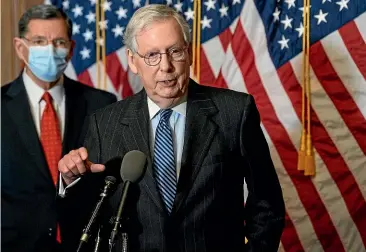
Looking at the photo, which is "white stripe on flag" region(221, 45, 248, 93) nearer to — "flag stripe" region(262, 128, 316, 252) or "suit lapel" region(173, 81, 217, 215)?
"flag stripe" region(262, 128, 316, 252)

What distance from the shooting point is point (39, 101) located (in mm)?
2680

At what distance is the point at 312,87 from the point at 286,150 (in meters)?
0.31

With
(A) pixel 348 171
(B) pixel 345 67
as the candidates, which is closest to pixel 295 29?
(B) pixel 345 67

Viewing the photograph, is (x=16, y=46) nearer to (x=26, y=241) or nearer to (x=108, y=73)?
(x=108, y=73)

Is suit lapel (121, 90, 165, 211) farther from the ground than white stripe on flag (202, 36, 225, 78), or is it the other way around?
white stripe on flag (202, 36, 225, 78)

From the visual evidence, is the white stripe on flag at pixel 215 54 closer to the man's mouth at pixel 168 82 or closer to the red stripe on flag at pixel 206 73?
the red stripe on flag at pixel 206 73

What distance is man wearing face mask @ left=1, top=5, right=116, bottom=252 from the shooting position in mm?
2643

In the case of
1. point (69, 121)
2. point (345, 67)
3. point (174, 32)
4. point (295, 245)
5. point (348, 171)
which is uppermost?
point (174, 32)

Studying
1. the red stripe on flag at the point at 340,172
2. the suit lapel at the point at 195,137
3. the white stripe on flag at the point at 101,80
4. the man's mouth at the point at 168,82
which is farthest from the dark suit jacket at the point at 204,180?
the white stripe on flag at the point at 101,80

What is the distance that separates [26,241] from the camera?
267cm

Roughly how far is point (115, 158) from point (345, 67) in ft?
4.54

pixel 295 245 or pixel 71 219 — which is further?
pixel 295 245

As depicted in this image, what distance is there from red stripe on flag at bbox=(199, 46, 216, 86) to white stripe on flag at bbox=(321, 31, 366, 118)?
0.55 meters

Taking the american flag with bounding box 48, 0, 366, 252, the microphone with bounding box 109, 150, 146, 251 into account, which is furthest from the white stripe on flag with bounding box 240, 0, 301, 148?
the microphone with bounding box 109, 150, 146, 251
